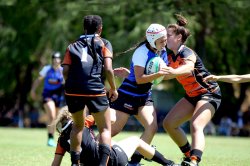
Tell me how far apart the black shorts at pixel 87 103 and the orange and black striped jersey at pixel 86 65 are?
53 millimetres

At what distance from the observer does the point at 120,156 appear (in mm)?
7836

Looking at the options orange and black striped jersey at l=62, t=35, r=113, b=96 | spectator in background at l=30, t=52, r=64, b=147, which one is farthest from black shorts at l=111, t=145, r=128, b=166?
spectator in background at l=30, t=52, r=64, b=147

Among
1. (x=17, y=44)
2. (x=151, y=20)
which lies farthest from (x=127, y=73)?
(x=17, y=44)

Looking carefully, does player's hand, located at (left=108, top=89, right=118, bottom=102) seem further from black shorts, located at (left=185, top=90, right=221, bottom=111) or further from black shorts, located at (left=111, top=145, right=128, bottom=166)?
black shorts, located at (left=185, top=90, right=221, bottom=111)

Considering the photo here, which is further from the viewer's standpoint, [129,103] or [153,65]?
[129,103]

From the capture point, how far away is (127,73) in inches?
364

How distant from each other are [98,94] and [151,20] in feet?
63.7

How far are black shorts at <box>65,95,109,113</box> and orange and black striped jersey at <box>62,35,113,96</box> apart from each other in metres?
0.05

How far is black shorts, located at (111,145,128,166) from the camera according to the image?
7781 mm

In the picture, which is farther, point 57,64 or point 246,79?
point 57,64

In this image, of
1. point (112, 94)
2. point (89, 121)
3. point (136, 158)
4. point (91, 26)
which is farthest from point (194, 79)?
point (91, 26)

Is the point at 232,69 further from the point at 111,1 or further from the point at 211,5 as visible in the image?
the point at 111,1

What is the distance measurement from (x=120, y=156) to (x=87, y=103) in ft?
2.42

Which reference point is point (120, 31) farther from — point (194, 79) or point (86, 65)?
point (86, 65)
